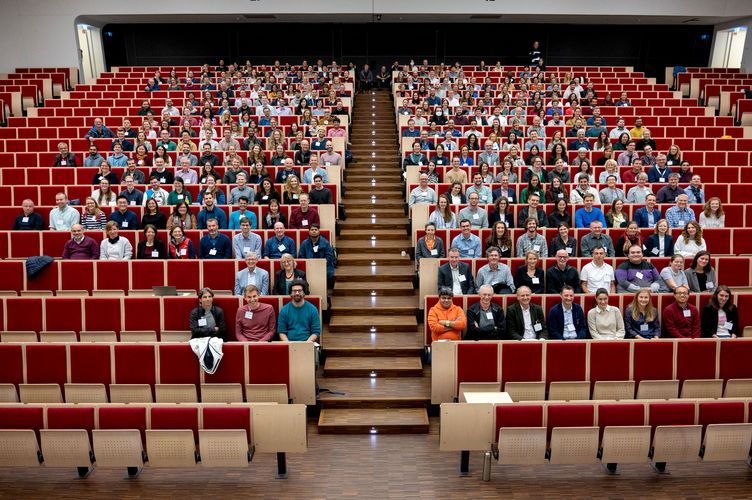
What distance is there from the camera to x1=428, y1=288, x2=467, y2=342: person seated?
504 centimetres

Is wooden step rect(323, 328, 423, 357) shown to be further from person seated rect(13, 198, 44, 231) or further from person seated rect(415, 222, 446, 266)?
person seated rect(13, 198, 44, 231)

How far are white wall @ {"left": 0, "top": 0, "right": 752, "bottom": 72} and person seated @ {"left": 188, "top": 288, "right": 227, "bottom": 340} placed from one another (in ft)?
32.2

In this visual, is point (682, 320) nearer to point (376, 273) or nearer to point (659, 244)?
point (659, 244)

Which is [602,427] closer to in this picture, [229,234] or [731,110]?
[229,234]

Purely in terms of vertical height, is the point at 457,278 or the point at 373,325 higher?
the point at 457,278

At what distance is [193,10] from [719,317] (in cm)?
1149

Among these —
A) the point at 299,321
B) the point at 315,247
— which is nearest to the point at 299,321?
the point at 299,321

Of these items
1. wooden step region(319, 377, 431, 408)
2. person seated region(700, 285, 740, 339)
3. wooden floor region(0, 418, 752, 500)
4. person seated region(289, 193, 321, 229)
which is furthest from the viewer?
person seated region(289, 193, 321, 229)

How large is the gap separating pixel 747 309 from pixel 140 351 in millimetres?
4522

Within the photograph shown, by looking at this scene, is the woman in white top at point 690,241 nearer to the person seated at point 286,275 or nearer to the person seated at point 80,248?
the person seated at point 286,275

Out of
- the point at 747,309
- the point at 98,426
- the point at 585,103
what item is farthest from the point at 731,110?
the point at 98,426

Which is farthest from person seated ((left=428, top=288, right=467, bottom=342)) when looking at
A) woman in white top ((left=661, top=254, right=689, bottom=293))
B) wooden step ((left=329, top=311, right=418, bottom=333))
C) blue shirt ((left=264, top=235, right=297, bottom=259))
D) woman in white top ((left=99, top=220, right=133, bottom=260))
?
woman in white top ((left=99, top=220, right=133, bottom=260))

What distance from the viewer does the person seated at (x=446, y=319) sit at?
16.5ft

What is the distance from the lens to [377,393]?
5.08 m
